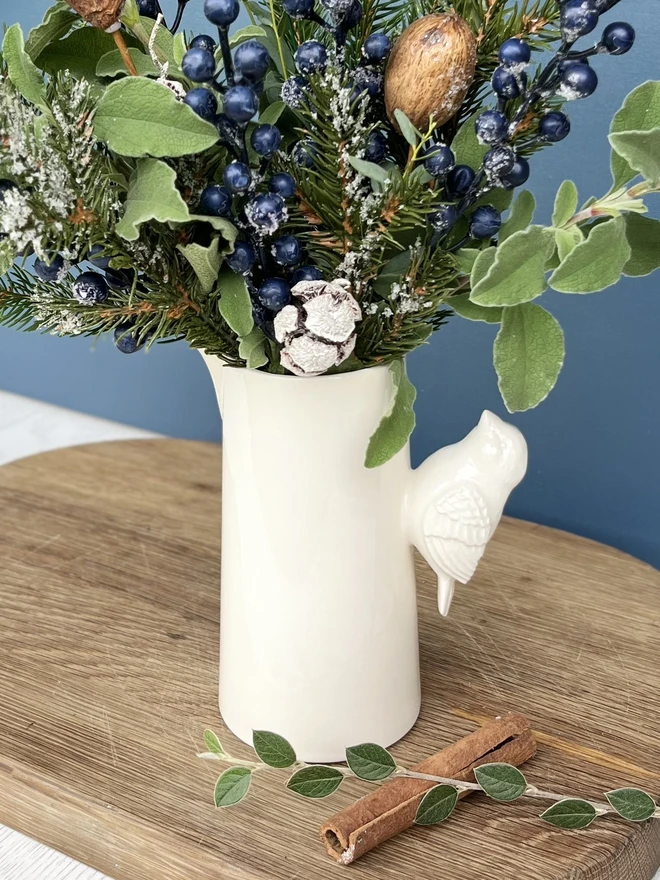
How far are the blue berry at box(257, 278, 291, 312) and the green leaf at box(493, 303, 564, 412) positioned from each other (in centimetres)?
10

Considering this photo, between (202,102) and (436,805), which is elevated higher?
(202,102)

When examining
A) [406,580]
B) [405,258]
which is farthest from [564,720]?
[405,258]

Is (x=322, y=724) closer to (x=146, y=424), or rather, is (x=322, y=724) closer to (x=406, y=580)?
(x=406, y=580)

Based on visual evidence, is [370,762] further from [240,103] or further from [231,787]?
[240,103]

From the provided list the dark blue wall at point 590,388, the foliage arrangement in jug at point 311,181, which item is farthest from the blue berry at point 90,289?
the dark blue wall at point 590,388

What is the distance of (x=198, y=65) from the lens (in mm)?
428

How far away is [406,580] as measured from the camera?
618 millimetres

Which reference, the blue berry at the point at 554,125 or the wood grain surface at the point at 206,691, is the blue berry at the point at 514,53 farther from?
the wood grain surface at the point at 206,691

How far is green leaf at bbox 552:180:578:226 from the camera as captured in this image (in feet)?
1.50

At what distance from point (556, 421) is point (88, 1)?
619 mm

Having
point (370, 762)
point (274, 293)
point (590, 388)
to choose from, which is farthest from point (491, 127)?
point (590, 388)

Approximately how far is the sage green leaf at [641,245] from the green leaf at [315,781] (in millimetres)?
312

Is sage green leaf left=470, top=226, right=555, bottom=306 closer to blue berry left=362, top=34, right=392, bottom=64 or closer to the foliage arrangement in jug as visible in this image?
the foliage arrangement in jug

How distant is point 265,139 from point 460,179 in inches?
4.0
